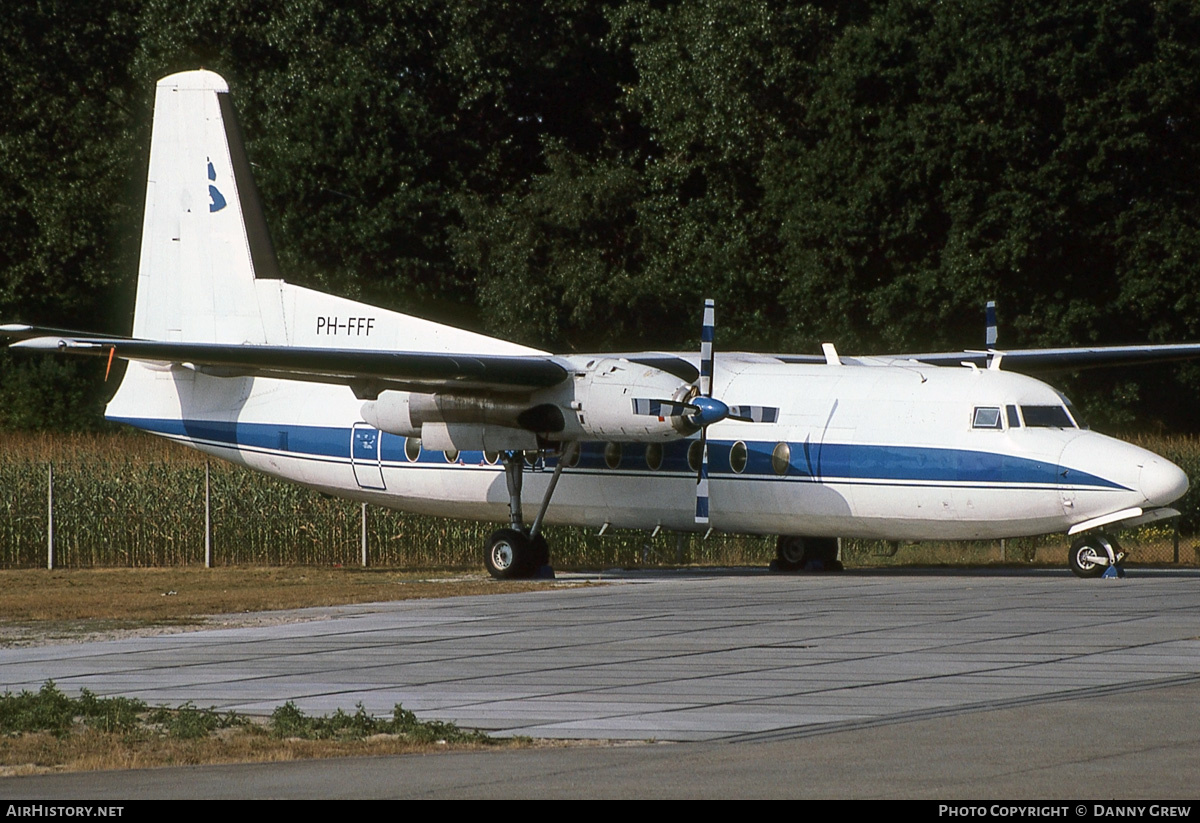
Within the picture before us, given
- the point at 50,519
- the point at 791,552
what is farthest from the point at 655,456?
the point at 50,519

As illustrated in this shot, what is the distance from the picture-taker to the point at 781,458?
23.2 metres

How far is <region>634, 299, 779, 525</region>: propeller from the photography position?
21953 millimetres


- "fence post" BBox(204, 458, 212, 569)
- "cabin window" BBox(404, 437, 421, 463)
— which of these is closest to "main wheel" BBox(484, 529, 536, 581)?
"cabin window" BBox(404, 437, 421, 463)

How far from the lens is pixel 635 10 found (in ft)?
157

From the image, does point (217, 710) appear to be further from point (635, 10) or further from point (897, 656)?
point (635, 10)

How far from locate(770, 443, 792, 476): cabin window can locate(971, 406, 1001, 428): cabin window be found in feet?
8.55

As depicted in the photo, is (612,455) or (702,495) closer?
(702,495)

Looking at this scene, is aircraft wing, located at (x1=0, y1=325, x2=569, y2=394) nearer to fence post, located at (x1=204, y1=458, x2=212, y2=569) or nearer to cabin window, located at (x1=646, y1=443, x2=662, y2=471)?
cabin window, located at (x1=646, y1=443, x2=662, y2=471)

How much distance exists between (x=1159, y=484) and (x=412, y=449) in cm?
1123

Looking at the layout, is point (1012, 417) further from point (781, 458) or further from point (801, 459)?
point (781, 458)

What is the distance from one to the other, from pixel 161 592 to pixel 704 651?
465 inches

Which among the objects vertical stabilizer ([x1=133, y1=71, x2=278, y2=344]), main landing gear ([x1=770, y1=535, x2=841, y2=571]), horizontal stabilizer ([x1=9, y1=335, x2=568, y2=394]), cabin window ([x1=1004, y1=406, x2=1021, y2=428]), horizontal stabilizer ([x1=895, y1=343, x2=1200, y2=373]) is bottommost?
main landing gear ([x1=770, y1=535, x2=841, y2=571])

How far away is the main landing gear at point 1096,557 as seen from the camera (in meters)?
22.1
